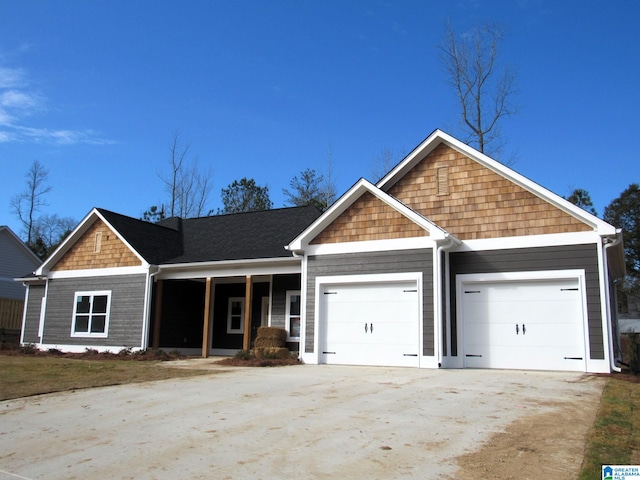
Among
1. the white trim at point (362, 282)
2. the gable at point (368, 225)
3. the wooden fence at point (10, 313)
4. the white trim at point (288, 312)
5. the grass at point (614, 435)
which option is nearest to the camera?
the grass at point (614, 435)

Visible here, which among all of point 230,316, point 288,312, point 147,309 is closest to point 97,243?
point 147,309

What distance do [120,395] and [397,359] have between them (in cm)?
699

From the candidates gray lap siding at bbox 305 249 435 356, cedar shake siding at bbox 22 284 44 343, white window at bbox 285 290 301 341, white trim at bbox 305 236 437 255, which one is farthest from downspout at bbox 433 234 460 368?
cedar shake siding at bbox 22 284 44 343

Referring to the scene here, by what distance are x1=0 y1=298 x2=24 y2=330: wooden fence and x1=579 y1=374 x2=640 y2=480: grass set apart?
1001 inches

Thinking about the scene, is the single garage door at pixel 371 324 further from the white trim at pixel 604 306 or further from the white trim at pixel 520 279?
the white trim at pixel 604 306

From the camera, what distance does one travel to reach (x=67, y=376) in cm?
1211

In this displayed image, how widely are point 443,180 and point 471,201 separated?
39.9 inches

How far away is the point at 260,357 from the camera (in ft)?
51.7

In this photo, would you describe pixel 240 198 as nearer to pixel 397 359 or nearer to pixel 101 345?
pixel 101 345

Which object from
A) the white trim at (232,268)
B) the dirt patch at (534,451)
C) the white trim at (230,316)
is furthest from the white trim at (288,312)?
the dirt patch at (534,451)

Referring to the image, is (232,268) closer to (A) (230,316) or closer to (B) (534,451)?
(A) (230,316)

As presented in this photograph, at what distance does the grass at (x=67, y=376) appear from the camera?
10.4 meters

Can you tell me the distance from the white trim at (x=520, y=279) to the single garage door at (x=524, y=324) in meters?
0.09

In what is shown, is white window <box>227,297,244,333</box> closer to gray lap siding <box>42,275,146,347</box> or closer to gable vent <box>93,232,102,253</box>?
gray lap siding <box>42,275,146,347</box>
